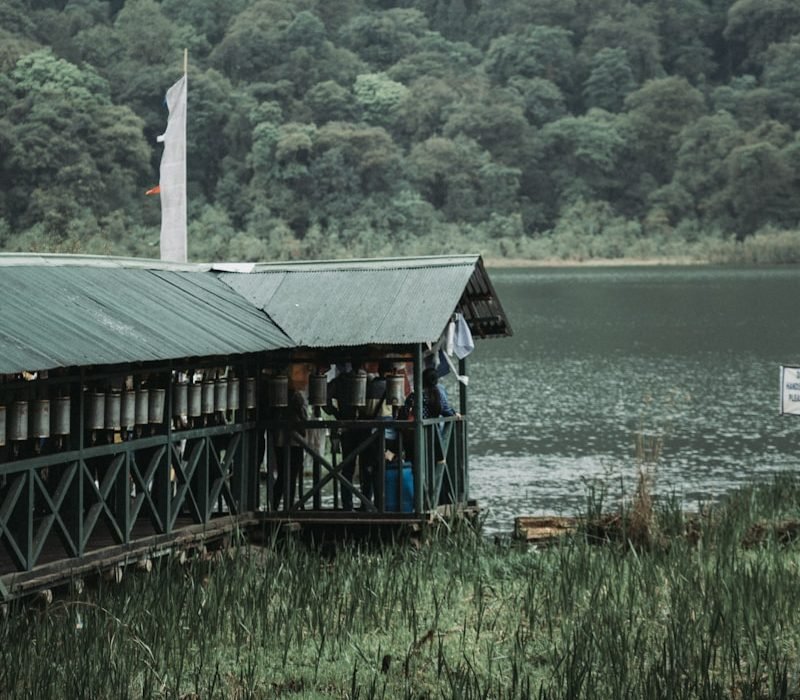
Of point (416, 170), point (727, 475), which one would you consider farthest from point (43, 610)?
point (416, 170)

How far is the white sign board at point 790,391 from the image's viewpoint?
13641 mm

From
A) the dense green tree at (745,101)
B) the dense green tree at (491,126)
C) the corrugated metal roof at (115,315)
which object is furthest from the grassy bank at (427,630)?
the dense green tree at (745,101)

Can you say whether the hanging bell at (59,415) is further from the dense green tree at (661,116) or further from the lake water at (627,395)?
the dense green tree at (661,116)

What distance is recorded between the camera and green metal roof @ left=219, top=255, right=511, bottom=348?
1326 cm

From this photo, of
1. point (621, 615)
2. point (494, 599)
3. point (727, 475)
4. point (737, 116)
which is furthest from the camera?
point (737, 116)

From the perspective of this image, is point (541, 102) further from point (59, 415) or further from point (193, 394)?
point (59, 415)

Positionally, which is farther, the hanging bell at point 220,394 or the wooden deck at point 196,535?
the hanging bell at point 220,394

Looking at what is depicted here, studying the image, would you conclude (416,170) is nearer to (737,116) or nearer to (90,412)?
(737,116)

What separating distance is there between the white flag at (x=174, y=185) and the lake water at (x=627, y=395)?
5436mm

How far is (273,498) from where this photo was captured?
A: 1377 cm

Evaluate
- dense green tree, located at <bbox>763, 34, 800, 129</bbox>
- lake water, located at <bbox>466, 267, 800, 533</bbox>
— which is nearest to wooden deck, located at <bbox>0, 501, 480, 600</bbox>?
lake water, located at <bbox>466, 267, 800, 533</bbox>

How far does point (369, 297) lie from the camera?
13852 millimetres

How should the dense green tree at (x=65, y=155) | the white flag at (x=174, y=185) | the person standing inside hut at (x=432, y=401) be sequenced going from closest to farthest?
the person standing inside hut at (x=432, y=401), the white flag at (x=174, y=185), the dense green tree at (x=65, y=155)

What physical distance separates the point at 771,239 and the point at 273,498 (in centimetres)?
8021
